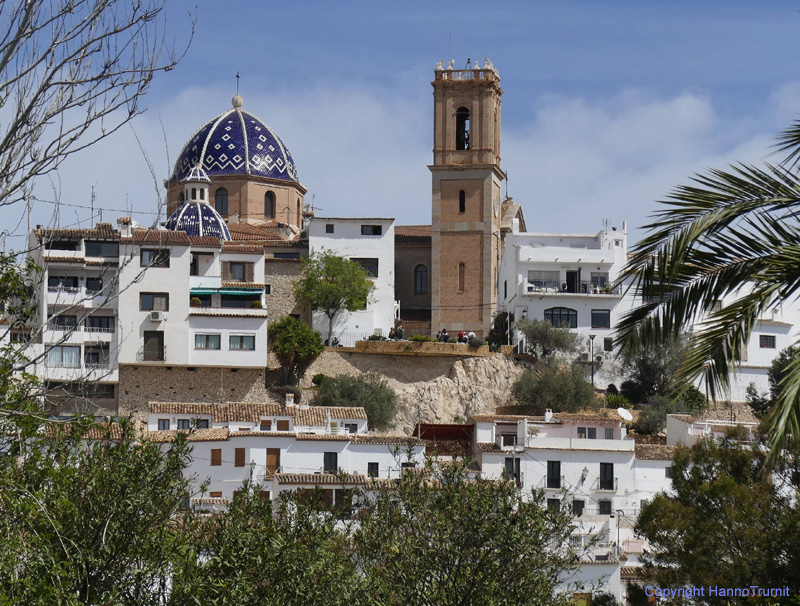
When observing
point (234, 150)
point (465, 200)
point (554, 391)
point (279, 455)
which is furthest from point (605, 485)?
point (234, 150)

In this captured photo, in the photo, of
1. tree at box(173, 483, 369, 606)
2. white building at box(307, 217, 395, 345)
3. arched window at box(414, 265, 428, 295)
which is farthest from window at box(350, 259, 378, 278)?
tree at box(173, 483, 369, 606)

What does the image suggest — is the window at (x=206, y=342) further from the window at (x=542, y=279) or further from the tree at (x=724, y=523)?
the tree at (x=724, y=523)

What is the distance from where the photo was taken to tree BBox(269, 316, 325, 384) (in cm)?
4747

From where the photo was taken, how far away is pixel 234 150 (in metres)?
62.1

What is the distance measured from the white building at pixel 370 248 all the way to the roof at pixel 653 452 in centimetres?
1428

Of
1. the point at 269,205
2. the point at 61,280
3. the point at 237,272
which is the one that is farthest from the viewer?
the point at 269,205

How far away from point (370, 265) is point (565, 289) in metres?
7.62

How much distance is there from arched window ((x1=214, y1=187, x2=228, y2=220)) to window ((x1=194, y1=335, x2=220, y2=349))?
1690 centimetres

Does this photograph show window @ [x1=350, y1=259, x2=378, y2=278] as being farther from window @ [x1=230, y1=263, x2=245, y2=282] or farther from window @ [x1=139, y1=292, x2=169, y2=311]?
window @ [x1=139, y1=292, x2=169, y2=311]

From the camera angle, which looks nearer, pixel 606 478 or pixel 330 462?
pixel 330 462

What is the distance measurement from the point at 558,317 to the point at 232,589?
38.3 meters

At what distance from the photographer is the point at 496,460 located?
3650 cm

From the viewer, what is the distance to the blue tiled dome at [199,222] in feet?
171

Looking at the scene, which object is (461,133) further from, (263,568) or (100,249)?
(263,568)
